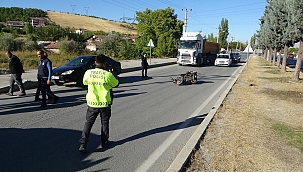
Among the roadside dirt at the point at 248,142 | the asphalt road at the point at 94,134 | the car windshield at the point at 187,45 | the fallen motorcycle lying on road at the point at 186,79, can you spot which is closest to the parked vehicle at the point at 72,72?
the asphalt road at the point at 94,134

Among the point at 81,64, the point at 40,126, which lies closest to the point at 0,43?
the point at 81,64

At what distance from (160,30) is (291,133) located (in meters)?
49.4

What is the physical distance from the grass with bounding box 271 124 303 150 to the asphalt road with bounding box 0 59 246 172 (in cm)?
196

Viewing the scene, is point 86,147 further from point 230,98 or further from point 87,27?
point 87,27

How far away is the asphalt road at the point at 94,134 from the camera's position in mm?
4203

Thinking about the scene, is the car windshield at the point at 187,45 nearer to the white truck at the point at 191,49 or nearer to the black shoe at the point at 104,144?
the white truck at the point at 191,49

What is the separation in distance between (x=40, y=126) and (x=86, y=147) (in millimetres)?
1841

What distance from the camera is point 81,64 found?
13.0 m

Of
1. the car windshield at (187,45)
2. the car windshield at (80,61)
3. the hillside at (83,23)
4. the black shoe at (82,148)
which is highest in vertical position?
the hillside at (83,23)

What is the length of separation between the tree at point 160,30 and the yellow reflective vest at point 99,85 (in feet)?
160

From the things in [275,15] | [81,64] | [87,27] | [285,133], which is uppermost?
[87,27]

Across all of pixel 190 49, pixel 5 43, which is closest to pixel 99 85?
pixel 190 49

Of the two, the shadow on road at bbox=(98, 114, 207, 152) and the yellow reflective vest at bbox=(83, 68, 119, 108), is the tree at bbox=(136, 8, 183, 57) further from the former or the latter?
the yellow reflective vest at bbox=(83, 68, 119, 108)

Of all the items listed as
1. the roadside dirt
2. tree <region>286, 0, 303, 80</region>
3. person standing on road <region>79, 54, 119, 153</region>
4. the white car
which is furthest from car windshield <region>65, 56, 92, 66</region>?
the white car
